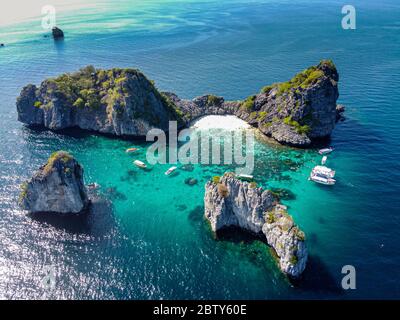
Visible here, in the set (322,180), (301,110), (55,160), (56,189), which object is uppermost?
(301,110)

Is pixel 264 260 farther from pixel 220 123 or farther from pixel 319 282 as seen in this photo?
pixel 220 123

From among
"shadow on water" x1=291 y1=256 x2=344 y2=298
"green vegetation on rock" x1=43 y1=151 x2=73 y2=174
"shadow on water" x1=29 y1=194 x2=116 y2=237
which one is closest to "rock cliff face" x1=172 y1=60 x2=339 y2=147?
"shadow on water" x1=291 y1=256 x2=344 y2=298

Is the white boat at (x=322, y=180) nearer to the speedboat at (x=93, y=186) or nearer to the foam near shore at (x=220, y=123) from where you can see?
the foam near shore at (x=220, y=123)

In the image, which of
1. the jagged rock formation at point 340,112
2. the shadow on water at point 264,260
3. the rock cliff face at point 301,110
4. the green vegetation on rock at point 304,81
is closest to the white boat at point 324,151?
the rock cliff face at point 301,110

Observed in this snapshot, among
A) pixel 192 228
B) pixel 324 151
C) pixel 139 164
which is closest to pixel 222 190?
pixel 192 228

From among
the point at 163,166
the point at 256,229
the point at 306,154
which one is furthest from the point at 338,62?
the point at 256,229

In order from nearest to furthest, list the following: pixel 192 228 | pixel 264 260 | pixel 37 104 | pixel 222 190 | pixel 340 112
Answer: pixel 264 260 → pixel 222 190 → pixel 192 228 → pixel 37 104 → pixel 340 112
